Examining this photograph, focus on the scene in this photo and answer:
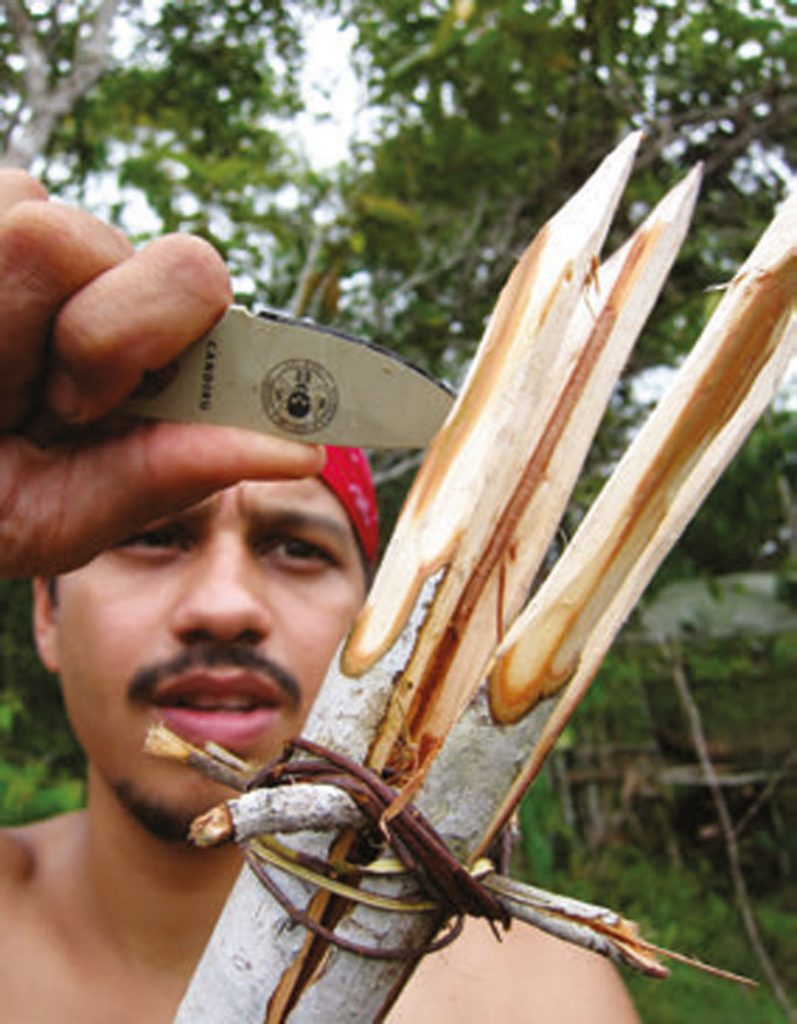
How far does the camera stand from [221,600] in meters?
1.72

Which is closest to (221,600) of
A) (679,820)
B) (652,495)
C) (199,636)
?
(199,636)

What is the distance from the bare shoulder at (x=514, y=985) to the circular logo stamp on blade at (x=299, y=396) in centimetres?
107

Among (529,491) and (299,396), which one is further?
(299,396)

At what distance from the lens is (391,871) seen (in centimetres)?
80

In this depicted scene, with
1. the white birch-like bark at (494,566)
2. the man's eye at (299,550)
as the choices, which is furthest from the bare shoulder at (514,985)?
the white birch-like bark at (494,566)

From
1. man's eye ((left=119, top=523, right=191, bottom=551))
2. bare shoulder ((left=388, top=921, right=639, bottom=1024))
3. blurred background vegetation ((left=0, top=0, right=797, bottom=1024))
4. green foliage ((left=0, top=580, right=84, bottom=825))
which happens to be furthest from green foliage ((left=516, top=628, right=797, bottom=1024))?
green foliage ((left=0, top=580, right=84, bottom=825))

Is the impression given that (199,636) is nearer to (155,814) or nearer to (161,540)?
(161,540)

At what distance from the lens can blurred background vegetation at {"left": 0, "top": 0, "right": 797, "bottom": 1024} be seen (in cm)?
303

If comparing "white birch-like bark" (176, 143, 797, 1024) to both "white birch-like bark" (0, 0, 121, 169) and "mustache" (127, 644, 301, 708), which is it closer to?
"mustache" (127, 644, 301, 708)

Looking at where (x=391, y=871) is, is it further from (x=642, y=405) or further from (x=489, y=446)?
(x=642, y=405)

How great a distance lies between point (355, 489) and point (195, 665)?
0.61 meters

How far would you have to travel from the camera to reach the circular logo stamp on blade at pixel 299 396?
118 centimetres

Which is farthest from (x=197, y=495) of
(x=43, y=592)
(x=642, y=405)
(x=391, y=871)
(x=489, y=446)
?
(x=642, y=405)

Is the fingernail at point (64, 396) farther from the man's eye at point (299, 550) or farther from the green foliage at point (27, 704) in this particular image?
the green foliage at point (27, 704)
